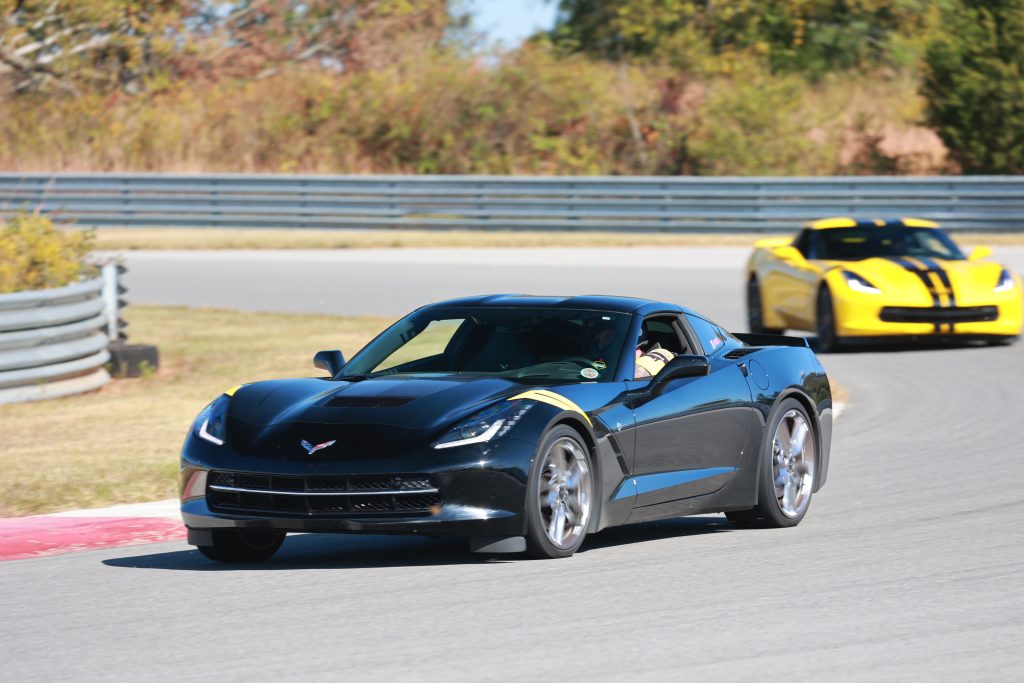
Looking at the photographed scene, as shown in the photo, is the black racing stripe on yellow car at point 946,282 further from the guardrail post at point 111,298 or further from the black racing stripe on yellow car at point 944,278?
the guardrail post at point 111,298

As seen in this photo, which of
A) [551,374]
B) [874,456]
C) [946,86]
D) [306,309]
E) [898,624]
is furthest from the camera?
[946,86]

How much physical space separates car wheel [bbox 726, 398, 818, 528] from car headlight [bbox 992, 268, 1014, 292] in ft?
29.1

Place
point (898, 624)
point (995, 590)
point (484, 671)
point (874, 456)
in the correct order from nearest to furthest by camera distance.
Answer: point (484, 671), point (898, 624), point (995, 590), point (874, 456)

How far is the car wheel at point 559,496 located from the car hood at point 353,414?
13.0 inches

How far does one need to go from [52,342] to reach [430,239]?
17.7 m

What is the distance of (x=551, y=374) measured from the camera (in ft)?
27.5

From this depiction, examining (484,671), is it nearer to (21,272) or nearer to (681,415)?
(681,415)

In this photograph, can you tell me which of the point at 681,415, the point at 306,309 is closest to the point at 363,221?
the point at 306,309

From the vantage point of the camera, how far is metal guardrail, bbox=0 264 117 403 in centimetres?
1447

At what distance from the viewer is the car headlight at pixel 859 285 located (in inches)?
695

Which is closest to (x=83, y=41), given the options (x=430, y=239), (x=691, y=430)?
(x=430, y=239)

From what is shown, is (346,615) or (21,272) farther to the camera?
(21,272)

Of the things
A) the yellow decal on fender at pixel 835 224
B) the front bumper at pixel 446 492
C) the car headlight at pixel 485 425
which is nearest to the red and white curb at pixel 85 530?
the front bumper at pixel 446 492

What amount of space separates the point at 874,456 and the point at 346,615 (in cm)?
596
